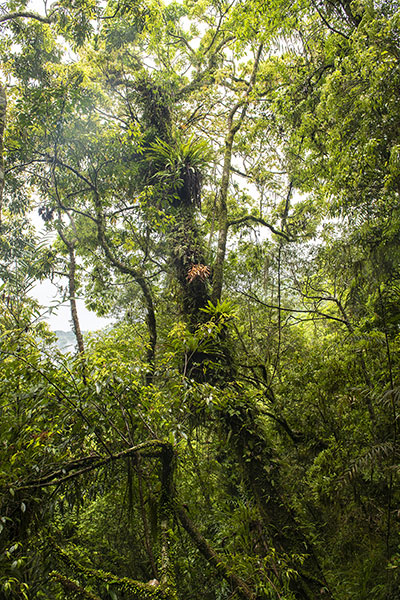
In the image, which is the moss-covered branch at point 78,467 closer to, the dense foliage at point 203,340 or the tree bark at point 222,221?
the dense foliage at point 203,340

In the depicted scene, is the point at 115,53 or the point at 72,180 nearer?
the point at 72,180

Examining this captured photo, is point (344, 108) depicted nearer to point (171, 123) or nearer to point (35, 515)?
point (171, 123)

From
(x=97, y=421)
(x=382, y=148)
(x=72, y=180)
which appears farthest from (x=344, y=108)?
(x=72, y=180)

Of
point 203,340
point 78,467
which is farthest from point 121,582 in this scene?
point 203,340

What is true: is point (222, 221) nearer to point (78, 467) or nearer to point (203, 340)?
point (203, 340)

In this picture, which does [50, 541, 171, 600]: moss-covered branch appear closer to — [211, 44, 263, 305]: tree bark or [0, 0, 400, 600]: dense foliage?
[0, 0, 400, 600]: dense foliage

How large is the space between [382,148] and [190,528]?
340cm

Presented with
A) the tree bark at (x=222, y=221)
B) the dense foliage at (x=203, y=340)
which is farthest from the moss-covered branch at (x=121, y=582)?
the tree bark at (x=222, y=221)

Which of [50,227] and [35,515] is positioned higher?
[50,227]

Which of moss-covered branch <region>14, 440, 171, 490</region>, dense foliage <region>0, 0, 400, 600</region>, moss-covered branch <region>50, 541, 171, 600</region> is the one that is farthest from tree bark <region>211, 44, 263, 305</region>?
moss-covered branch <region>50, 541, 171, 600</region>

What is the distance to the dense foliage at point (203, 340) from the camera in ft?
6.05

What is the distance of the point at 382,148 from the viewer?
2686 millimetres

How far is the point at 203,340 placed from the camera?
10.4 feet

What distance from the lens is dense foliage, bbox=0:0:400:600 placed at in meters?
1.84
